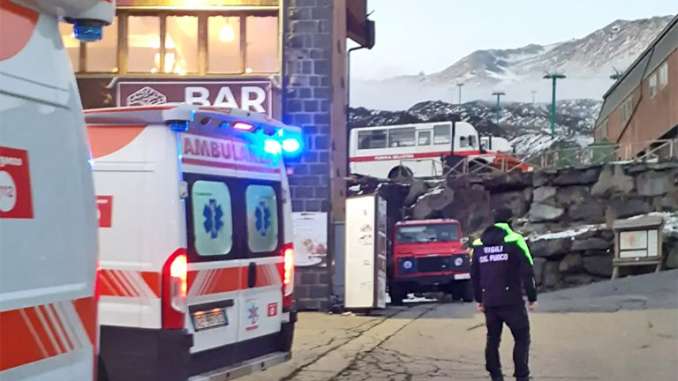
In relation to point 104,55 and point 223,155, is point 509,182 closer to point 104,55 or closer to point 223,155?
point 104,55

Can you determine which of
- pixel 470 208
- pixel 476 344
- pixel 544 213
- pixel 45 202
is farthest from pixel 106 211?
pixel 470 208

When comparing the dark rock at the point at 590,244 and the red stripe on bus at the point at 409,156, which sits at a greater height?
the red stripe on bus at the point at 409,156

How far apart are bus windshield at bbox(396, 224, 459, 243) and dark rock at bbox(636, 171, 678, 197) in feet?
34.4

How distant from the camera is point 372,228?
50.1 feet

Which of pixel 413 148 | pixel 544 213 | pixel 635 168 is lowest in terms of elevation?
pixel 544 213

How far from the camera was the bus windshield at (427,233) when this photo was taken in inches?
888

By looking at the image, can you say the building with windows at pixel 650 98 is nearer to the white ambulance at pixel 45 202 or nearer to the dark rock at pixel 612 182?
the dark rock at pixel 612 182

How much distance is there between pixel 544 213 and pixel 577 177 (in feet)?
6.01

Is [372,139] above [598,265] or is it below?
above

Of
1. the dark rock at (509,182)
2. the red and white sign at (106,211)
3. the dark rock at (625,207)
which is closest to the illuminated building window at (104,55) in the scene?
the red and white sign at (106,211)

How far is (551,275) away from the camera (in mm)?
28344

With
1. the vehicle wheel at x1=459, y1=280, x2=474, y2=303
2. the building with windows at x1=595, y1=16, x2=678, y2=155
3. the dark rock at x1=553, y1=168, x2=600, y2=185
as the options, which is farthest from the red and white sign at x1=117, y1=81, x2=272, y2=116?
the building with windows at x1=595, y1=16, x2=678, y2=155

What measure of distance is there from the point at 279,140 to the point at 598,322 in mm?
7523

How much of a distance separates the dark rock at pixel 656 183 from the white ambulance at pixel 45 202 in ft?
94.7
